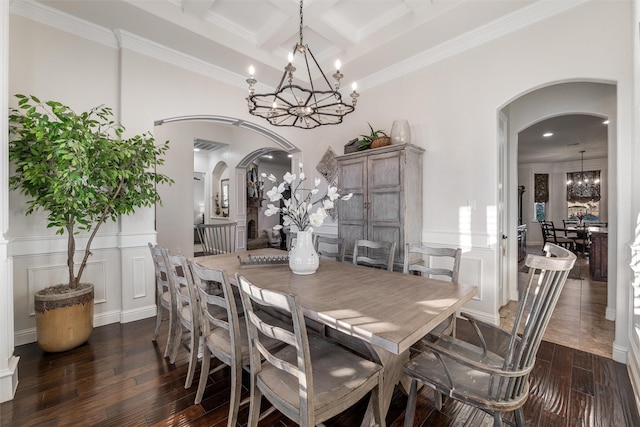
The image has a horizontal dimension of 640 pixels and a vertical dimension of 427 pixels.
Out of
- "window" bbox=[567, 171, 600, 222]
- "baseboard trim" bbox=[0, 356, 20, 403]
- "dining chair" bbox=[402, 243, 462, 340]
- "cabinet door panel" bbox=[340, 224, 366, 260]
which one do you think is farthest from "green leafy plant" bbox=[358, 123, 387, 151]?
"window" bbox=[567, 171, 600, 222]

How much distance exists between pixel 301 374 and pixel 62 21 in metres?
3.99

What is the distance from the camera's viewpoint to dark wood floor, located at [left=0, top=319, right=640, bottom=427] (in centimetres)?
170

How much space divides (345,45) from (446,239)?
273 cm

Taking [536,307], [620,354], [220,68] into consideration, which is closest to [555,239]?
[620,354]

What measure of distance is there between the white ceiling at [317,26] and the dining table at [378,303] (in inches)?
104

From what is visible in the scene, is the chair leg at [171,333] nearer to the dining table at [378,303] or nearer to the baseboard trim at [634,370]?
the dining table at [378,303]

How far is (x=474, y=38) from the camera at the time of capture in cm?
312

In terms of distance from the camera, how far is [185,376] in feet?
7.03

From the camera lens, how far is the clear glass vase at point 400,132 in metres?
3.49

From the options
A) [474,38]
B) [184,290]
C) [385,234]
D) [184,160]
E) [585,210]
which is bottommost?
[184,290]

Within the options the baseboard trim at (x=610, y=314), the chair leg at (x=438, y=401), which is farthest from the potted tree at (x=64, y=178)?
the baseboard trim at (x=610, y=314)

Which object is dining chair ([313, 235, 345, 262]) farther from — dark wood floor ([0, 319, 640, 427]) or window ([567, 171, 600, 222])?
window ([567, 171, 600, 222])

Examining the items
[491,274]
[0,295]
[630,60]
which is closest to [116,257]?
[0,295]

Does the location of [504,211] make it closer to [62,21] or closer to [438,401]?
[438,401]
